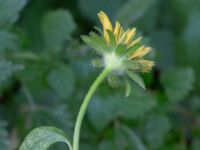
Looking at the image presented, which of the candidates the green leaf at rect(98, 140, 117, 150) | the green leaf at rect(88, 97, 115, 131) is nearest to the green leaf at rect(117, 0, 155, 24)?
the green leaf at rect(88, 97, 115, 131)

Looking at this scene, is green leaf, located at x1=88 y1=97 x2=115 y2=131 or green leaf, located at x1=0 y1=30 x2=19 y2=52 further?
green leaf, located at x1=88 y1=97 x2=115 y2=131

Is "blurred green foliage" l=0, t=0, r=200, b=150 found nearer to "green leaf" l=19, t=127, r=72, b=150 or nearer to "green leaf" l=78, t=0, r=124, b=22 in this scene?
"green leaf" l=78, t=0, r=124, b=22

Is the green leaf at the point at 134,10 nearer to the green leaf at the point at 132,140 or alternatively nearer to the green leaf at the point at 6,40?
the green leaf at the point at 132,140

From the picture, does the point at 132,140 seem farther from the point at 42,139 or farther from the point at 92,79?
the point at 42,139

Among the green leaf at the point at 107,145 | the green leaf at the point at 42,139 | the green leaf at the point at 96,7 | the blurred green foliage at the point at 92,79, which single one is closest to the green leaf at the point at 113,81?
the green leaf at the point at 42,139

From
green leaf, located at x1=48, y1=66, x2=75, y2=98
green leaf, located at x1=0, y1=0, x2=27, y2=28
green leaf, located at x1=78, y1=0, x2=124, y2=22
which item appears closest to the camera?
green leaf, located at x1=0, y1=0, x2=27, y2=28

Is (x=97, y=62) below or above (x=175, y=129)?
below

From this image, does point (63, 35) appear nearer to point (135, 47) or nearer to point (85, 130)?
point (85, 130)

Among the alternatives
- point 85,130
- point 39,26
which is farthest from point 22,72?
point 39,26
